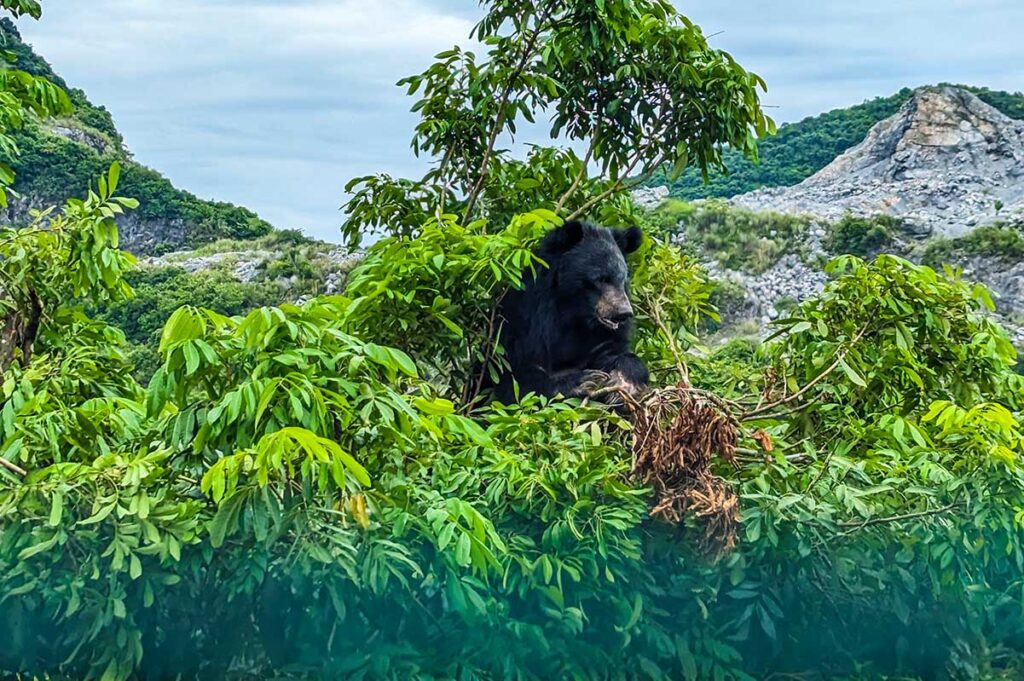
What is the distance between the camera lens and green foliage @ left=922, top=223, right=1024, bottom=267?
18312 millimetres

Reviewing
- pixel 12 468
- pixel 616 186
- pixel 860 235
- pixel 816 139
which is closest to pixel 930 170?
pixel 816 139

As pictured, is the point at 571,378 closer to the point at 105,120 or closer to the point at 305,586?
the point at 305,586

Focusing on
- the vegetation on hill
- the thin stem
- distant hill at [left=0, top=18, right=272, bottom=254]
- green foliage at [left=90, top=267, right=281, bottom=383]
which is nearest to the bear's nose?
the vegetation on hill

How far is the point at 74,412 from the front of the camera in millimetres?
3166

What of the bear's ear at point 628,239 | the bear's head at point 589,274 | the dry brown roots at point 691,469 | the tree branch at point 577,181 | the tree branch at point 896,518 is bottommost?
the tree branch at point 896,518

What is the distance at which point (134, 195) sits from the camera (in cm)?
Answer: 1639

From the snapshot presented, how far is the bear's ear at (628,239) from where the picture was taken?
476cm

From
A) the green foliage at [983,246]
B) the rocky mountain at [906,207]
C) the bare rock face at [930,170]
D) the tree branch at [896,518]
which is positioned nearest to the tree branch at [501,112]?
the tree branch at [896,518]

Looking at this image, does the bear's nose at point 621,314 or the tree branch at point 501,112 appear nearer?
the bear's nose at point 621,314

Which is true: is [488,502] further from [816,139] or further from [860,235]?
[816,139]

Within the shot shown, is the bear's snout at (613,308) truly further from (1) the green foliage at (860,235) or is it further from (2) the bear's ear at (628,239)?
(1) the green foliage at (860,235)

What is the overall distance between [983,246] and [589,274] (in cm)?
1632

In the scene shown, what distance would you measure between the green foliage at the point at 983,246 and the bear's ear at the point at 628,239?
14.2 meters

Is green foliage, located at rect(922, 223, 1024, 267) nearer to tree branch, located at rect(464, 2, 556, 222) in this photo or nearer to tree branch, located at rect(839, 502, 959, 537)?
tree branch, located at rect(464, 2, 556, 222)
